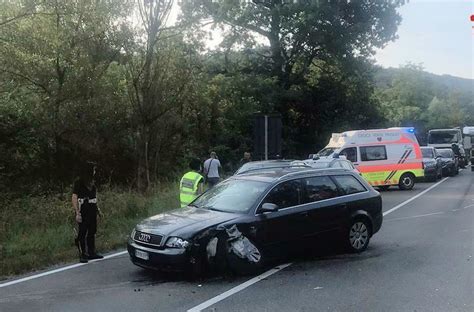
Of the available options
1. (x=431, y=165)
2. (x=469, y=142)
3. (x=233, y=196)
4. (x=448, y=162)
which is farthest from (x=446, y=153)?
(x=233, y=196)


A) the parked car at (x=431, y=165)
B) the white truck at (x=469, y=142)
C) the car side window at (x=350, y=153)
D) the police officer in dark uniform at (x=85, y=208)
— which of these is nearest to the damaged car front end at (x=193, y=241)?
the police officer in dark uniform at (x=85, y=208)

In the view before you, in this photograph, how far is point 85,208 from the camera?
868 cm

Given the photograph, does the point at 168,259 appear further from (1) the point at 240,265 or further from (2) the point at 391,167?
(2) the point at 391,167

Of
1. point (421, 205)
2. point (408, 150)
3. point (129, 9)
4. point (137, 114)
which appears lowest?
point (421, 205)

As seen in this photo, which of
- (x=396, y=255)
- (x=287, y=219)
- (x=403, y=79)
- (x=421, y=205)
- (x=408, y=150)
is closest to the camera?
(x=287, y=219)

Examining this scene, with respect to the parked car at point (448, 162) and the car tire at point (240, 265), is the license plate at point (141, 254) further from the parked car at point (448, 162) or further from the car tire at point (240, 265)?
the parked car at point (448, 162)

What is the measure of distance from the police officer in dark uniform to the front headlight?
7.01ft

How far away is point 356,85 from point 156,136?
22.6 m

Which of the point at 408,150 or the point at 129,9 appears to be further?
the point at 408,150

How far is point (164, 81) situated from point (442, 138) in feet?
91.8

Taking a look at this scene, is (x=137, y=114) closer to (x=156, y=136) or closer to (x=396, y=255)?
(x=156, y=136)

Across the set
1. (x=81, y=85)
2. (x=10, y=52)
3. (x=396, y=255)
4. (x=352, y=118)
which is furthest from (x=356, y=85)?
(x=396, y=255)

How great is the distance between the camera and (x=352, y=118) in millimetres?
37750

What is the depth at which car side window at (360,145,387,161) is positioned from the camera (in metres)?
22.4
